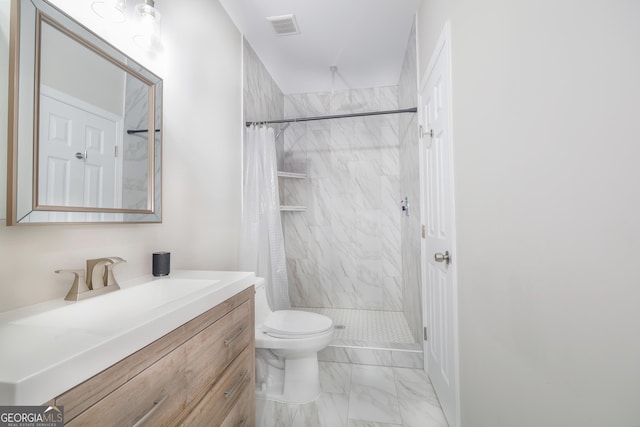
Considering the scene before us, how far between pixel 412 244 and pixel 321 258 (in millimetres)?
1184

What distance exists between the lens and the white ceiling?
2.02 meters

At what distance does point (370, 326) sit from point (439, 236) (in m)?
1.44

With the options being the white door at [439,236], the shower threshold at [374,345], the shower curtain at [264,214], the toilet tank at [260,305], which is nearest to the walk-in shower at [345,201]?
the shower threshold at [374,345]

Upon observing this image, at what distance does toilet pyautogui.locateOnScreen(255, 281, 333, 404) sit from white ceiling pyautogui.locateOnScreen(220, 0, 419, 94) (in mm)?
1979

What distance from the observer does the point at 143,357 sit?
0.68 m

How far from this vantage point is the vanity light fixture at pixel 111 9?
110 centimetres

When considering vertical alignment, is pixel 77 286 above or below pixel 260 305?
above

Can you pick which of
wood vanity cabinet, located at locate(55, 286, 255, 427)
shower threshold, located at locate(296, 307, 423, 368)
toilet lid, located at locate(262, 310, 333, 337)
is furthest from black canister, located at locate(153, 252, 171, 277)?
shower threshold, located at locate(296, 307, 423, 368)

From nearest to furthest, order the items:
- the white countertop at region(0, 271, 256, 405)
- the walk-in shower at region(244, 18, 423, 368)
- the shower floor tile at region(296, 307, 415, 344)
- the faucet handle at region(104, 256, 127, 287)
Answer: the white countertop at region(0, 271, 256, 405)
the faucet handle at region(104, 256, 127, 287)
the shower floor tile at region(296, 307, 415, 344)
the walk-in shower at region(244, 18, 423, 368)

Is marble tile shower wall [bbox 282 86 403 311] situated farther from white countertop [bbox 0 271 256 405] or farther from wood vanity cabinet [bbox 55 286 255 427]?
white countertop [bbox 0 271 256 405]

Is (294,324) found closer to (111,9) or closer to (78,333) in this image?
(78,333)

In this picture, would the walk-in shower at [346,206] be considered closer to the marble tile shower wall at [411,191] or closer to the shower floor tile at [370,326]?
the shower floor tile at [370,326]

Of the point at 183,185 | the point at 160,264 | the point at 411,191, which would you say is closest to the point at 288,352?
the point at 160,264

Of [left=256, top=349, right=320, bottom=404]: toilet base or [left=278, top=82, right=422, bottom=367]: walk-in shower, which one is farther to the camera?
[left=278, top=82, right=422, bottom=367]: walk-in shower
